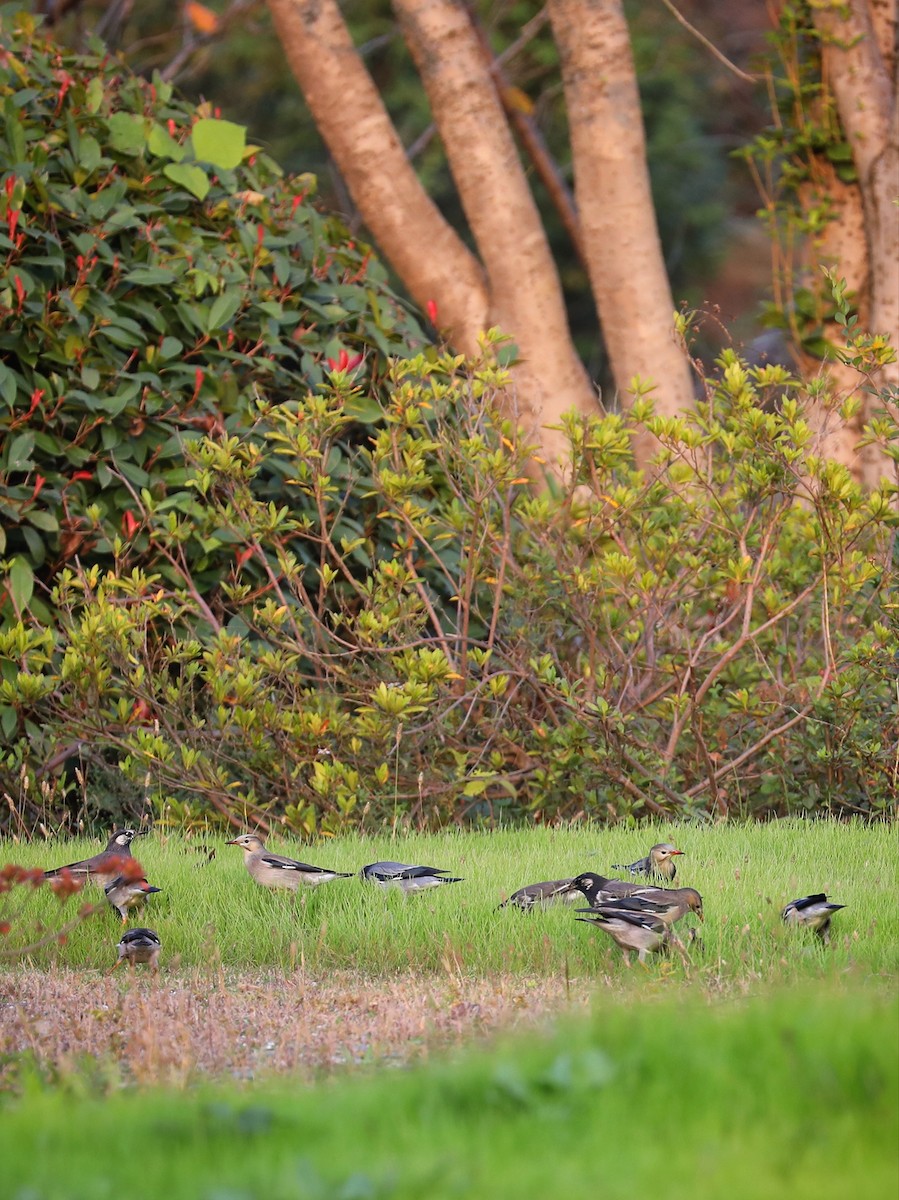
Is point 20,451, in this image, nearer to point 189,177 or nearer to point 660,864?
point 189,177

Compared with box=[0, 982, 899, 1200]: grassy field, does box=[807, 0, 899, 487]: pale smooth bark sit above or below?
above

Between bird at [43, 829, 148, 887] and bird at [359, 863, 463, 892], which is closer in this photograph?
bird at [43, 829, 148, 887]

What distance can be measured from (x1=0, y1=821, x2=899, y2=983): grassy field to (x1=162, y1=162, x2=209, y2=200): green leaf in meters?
3.91

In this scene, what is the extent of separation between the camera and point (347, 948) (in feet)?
18.3

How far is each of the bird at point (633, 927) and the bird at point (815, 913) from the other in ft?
1.62

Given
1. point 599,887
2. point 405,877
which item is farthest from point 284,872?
point 599,887

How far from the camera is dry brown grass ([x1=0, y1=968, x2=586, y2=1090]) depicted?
4105mm

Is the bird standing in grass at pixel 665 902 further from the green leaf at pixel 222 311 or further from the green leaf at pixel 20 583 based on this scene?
the green leaf at pixel 222 311

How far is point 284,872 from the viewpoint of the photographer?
604cm

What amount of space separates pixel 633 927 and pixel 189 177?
547 centimetres

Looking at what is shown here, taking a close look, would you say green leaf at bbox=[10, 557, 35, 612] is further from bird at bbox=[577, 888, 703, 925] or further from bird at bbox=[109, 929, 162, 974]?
bird at bbox=[577, 888, 703, 925]

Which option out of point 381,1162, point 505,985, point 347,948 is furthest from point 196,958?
point 381,1162

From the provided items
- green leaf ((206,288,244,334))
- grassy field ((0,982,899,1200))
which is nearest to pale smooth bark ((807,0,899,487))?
green leaf ((206,288,244,334))

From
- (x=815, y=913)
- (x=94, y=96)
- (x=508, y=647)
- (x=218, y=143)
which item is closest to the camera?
(x=815, y=913)
